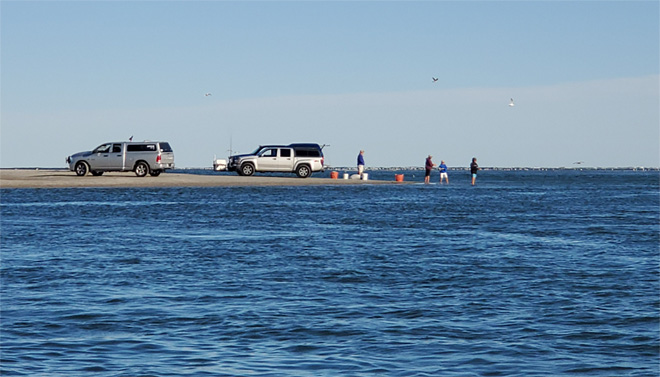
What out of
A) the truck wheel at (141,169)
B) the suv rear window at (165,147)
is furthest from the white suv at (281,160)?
the truck wheel at (141,169)

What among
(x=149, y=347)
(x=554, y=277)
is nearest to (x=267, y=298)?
(x=149, y=347)

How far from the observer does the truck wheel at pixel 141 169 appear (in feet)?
165

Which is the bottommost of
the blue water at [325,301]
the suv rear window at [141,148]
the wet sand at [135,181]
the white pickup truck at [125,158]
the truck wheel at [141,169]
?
the blue water at [325,301]

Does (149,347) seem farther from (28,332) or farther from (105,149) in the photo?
(105,149)

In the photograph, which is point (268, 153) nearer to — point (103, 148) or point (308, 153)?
point (308, 153)

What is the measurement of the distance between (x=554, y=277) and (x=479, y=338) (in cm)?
530

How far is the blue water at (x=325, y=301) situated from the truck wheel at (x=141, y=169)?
2532cm

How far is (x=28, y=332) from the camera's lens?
1002 cm

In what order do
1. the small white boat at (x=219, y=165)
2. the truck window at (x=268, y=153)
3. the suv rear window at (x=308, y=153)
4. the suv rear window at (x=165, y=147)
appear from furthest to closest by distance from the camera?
1. the small white boat at (x=219, y=165)
2. the truck window at (x=268, y=153)
3. the suv rear window at (x=308, y=153)
4. the suv rear window at (x=165, y=147)

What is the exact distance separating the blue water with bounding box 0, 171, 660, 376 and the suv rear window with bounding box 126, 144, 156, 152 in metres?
24.4

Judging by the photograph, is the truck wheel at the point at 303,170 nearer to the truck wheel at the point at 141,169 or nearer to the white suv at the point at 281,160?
the white suv at the point at 281,160

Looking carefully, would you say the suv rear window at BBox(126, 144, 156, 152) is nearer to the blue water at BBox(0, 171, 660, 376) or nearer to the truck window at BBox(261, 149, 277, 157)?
the truck window at BBox(261, 149, 277, 157)

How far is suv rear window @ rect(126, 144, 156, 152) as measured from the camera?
49.4 m

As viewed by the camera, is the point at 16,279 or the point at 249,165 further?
the point at 249,165
